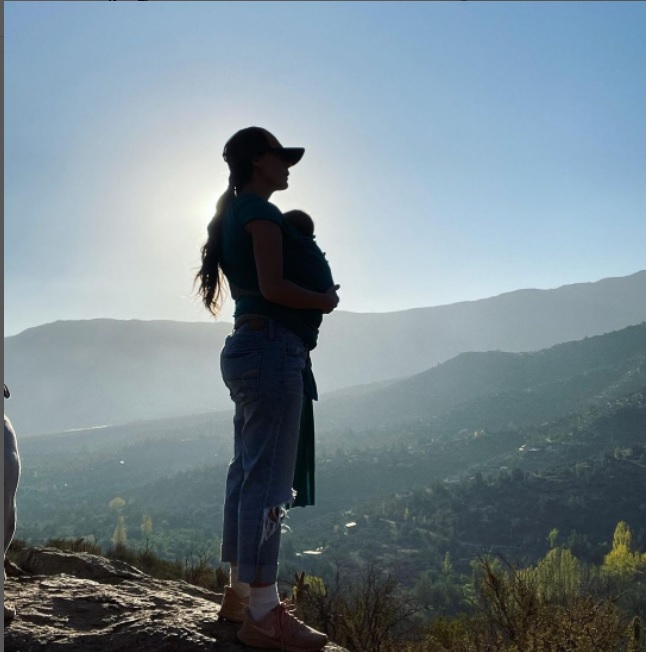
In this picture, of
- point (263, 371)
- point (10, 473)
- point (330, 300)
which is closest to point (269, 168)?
point (330, 300)

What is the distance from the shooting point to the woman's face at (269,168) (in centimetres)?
221

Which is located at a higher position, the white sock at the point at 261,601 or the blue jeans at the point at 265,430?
the blue jeans at the point at 265,430

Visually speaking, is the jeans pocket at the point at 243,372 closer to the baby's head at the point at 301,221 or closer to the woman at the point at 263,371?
the woman at the point at 263,371

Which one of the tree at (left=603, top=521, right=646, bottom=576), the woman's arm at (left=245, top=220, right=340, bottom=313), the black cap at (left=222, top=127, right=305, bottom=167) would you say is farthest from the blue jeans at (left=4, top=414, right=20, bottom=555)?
the tree at (left=603, top=521, right=646, bottom=576)

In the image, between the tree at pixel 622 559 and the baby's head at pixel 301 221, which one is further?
the tree at pixel 622 559

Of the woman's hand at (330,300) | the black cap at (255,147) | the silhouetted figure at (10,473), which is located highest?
the black cap at (255,147)

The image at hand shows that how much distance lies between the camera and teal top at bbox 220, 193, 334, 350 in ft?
6.81

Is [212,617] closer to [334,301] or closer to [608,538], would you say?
[334,301]

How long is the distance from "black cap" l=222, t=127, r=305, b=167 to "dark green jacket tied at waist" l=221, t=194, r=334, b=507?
182 millimetres

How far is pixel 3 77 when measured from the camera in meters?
1.71

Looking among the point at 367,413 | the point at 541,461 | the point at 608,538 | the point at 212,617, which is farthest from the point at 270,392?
the point at 367,413

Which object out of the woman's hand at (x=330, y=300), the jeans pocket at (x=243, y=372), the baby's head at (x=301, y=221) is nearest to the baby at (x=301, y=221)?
the baby's head at (x=301, y=221)

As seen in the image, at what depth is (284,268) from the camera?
6.93 ft

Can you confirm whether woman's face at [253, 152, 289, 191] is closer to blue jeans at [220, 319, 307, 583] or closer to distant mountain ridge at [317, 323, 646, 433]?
blue jeans at [220, 319, 307, 583]
